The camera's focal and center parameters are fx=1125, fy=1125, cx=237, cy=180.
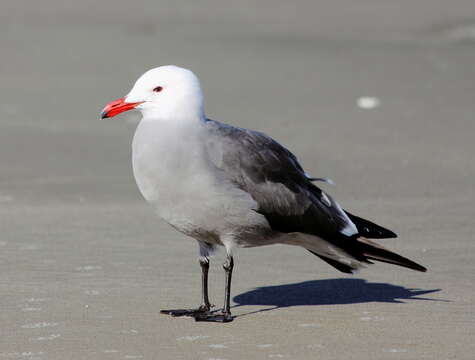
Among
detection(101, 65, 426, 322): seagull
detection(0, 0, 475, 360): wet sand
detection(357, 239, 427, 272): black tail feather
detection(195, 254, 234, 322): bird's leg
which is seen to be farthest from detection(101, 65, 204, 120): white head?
detection(357, 239, 427, 272): black tail feather

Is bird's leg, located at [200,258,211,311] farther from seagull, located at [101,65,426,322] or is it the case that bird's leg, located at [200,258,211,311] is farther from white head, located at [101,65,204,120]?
white head, located at [101,65,204,120]

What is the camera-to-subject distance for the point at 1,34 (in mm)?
17766

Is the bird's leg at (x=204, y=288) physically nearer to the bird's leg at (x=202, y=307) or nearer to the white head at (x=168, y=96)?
the bird's leg at (x=202, y=307)

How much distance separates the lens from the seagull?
233 inches

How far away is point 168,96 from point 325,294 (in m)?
1.58

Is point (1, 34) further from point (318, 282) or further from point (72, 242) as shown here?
point (318, 282)

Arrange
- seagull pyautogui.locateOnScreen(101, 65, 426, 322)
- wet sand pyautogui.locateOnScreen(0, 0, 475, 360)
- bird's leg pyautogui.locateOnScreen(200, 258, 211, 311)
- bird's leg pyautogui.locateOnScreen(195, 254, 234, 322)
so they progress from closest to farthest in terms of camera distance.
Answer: wet sand pyautogui.locateOnScreen(0, 0, 475, 360)
seagull pyautogui.locateOnScreen(101, 65, 426, 322)
bird's leg pyautogui.locateOnScreen(195, 254, 234, 322)
bird's leg pyautogui.locateOnScreen(200, 258, 211, 311)

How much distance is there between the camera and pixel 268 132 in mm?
12656

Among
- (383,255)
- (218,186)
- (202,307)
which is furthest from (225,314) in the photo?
(383,255)

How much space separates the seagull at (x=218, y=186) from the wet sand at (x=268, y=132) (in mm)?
360

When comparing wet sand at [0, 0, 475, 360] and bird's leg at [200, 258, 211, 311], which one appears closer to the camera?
wet sand at [0, 0, 475, 360]

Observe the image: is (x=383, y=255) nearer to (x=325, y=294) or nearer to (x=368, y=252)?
(x=368, y=252)

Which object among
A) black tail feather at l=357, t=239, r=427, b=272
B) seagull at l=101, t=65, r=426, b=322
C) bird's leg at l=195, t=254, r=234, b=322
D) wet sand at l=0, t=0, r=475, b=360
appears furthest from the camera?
black tail feather at l=357, t=239, r=427, b=272

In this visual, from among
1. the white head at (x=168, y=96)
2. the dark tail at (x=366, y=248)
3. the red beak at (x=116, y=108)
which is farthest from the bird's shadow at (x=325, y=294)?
the red beak at (x=116, y=108)
